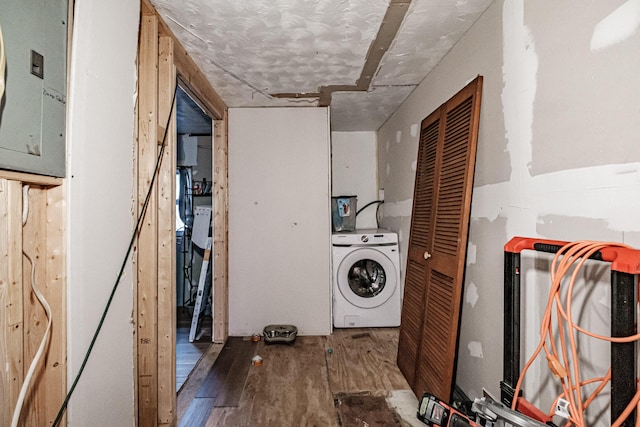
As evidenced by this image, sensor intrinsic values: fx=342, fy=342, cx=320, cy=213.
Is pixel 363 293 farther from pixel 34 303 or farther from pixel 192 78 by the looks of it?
pixel 34 303

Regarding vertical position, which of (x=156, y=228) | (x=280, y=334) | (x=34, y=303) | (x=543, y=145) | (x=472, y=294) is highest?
(x=543, y=145)

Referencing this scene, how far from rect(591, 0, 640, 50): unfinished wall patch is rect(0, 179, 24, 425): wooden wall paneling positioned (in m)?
1.83

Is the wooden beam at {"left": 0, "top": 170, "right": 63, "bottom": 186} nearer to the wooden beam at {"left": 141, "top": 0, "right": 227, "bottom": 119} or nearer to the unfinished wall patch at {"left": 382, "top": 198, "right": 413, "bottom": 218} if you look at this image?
the wooden beam at {"left": 141, "top": 0, "right": 227, "bottom": 119}

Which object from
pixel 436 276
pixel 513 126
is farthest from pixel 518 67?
pixel 436 276

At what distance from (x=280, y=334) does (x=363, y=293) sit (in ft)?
3.13

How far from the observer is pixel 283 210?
134 inches

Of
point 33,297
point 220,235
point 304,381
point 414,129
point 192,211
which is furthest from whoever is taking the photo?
point 192,211

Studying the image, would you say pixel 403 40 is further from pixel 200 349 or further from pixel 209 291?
pixel 209 291

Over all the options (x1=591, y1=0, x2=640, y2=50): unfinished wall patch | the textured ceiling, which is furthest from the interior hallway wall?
the textured ceiling

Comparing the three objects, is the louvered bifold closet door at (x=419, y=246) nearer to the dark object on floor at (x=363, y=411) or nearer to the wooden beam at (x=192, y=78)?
the dark object on floor at (x=363, y=411)

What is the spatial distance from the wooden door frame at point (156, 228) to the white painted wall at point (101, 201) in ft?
0.68

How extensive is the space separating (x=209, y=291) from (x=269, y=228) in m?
1.25

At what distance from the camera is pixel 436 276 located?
2.14 metres

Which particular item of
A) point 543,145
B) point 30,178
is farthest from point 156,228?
point 543,145
